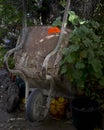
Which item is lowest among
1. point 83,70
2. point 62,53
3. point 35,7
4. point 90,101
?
point 90,101

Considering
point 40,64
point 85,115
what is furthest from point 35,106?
point 85,115

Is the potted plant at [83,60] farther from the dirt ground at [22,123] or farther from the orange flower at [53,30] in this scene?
the dirt ground at [22,123]

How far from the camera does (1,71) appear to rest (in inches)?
218

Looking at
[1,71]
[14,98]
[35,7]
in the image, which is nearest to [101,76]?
[14,98]

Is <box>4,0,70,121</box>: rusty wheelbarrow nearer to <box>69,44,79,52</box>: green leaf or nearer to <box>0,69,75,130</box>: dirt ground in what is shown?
<box>69,44,79,52</box>: green leaf

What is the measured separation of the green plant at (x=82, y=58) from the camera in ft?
10.5

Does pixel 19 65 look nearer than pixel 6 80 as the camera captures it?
Yes

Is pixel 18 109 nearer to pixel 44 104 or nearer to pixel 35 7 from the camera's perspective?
pixel 44 104

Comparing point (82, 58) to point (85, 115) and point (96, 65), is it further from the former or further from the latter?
point (85, 115)

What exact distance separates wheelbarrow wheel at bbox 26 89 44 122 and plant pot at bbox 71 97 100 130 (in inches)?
16.4

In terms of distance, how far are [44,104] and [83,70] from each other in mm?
725

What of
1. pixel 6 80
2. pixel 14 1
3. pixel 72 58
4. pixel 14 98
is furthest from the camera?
pixel 6 80

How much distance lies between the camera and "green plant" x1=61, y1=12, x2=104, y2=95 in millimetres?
3211

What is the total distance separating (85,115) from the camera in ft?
11.2
